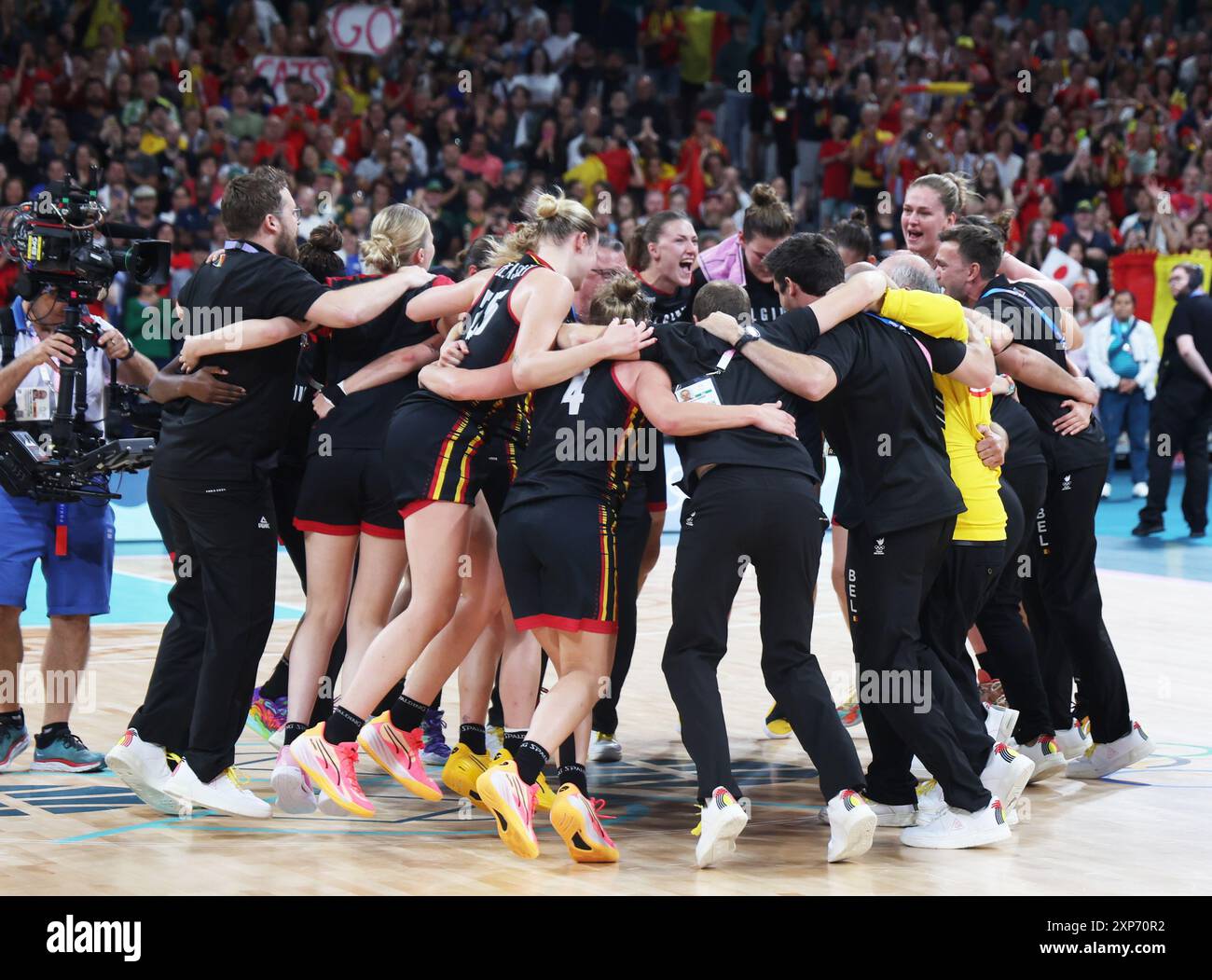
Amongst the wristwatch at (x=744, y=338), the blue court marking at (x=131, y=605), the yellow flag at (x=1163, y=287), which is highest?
the yellow flag at (x=1163, y=287)

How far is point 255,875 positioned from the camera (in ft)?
16.3

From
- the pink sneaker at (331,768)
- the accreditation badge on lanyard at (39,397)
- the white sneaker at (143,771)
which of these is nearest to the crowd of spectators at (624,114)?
the accreditation badge on lanyard at (39,397)

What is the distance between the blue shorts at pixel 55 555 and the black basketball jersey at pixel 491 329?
71.9 inches

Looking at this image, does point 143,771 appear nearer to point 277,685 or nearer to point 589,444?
point 277,685

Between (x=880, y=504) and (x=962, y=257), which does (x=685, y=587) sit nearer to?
(x=880, y=504)

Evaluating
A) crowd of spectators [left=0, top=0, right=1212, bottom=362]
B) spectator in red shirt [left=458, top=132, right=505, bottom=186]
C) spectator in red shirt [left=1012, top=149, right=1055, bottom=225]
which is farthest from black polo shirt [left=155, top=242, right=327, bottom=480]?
spectator in red shirt [left=1012, top=149, right=1055, bottom=225]

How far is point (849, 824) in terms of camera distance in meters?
5.07

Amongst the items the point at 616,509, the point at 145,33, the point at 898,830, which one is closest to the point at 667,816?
the point at 898,830

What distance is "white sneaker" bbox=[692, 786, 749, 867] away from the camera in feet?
16.5

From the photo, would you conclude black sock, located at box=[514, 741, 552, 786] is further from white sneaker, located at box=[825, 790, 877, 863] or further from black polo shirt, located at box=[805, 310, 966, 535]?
black polo shirt, located at box=[805, 310, 966, 535]

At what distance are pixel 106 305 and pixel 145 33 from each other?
6921mm

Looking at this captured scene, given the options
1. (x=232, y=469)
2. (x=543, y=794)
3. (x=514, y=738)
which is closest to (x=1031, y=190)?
(x=514, y=738)

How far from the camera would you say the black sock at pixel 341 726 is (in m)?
5.62

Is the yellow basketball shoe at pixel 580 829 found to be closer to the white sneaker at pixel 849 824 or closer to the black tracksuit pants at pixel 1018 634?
the white sneaker at pixel 849 824
